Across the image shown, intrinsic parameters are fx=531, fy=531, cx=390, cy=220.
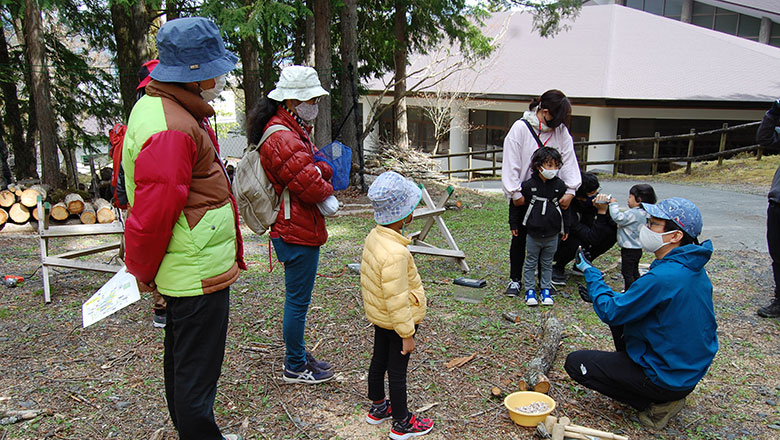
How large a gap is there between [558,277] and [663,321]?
273 centimetres

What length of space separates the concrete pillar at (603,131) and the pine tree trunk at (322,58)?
1079cm

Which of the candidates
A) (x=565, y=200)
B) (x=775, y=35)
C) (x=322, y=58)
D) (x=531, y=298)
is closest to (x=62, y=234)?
(x=531, y=298)

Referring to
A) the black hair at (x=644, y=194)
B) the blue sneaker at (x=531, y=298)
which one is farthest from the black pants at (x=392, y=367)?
the black hair at (x=644, y=194)

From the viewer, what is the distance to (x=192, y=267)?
7.69ft

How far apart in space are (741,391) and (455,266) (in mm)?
3208

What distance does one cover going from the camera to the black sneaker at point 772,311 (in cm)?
482

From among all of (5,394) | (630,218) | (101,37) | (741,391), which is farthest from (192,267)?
(101,37)

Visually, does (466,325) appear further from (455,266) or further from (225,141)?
(225,141)

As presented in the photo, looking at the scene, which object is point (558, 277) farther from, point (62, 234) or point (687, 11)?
point (687, 11)

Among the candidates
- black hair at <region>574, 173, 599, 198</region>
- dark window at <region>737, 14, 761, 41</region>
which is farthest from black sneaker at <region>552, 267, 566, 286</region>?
dark window at <region>737, 14, 761, 41</region>

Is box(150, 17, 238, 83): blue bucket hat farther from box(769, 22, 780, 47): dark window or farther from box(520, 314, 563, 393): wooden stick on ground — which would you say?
box(769, 22, 780, 47): dark window

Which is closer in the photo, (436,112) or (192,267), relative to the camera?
(192,267)

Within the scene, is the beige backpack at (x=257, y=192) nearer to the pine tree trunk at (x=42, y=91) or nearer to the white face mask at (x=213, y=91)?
the white face mask at (x=213, y=91)

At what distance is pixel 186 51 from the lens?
2.31 m
